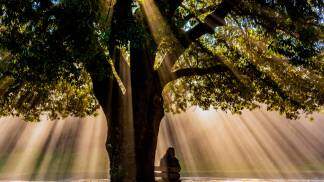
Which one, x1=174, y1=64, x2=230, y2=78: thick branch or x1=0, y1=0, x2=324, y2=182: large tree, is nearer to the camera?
x1=0, y1=0, x2=324, y2=182: large tree

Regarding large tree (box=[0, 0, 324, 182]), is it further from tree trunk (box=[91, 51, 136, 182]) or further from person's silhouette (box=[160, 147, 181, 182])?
person's silhouette (box=[160, 147, 181, 182])

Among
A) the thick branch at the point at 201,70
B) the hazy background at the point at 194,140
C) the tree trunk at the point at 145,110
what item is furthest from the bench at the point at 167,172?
the hazy background at the point at 194,140

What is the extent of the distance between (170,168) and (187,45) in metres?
6.95

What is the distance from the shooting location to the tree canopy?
12336mm

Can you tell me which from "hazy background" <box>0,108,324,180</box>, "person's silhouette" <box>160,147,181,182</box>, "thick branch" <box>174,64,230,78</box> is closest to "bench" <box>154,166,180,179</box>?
"person's silhouette" <box>160,147,181,182</box>

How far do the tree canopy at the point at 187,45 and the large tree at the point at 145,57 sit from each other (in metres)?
0.04

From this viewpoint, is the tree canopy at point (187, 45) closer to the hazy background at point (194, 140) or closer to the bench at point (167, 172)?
the bench at point (167, 172)

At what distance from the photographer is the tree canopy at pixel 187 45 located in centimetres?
1234

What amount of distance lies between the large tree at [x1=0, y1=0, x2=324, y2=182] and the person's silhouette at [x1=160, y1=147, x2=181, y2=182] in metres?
3.91

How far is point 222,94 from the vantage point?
79.9 feet

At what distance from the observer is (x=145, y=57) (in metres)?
18.7

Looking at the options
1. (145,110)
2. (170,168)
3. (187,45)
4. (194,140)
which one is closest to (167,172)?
(170,168)

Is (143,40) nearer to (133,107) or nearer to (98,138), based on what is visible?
(133,107)

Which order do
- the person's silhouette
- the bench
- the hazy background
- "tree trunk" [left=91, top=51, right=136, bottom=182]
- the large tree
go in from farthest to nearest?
the hazy background, the bench, the person's silhouette, "tree trunk" [left=91, top=51, right=136, bottom=182], the large tree
